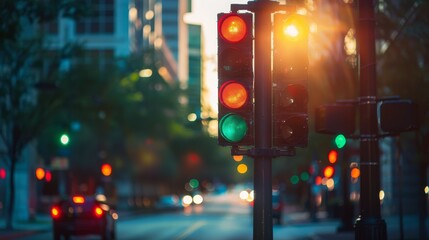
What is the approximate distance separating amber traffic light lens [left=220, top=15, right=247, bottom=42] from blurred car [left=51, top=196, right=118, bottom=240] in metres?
21.7

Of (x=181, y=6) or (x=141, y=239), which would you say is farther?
(x=181, y=6)

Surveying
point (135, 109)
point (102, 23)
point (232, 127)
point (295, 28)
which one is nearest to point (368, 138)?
point (295, 28)

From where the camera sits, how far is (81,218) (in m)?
30.6

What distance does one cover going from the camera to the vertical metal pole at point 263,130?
32.0 feet

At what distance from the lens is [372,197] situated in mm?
10875

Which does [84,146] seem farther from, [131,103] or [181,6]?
[181,6]

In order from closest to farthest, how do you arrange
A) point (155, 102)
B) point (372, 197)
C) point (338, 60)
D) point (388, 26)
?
point (372, 197)
point (388, 26)
point (338, 60)
point (155, 102)

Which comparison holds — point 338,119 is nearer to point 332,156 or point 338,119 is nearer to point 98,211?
point 98,211

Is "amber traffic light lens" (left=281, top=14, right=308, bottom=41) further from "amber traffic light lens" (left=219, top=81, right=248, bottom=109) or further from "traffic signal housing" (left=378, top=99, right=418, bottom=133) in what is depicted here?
"traffic signal housing" (left=378, top=99, right=418, bottom=133)

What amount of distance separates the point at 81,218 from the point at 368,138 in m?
20.8

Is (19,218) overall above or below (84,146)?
below

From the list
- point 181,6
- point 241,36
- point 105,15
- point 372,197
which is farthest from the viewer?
point 181,6

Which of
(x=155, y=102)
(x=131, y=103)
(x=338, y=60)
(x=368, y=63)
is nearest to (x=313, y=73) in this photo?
(x=338, y=60)

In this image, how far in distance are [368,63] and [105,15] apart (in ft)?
267
